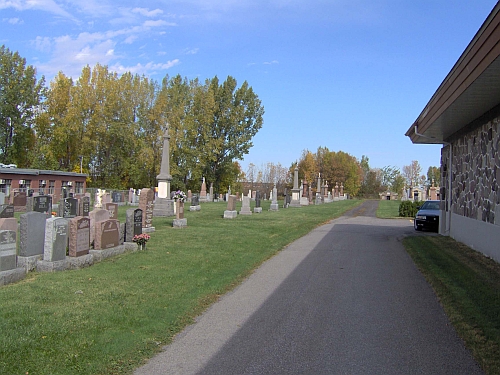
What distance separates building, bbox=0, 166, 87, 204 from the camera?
32419 mm

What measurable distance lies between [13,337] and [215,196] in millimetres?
50214

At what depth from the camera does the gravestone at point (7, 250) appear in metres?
7.32

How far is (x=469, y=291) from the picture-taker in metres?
7.52

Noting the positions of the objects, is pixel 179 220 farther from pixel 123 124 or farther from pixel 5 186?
pixel 123 124

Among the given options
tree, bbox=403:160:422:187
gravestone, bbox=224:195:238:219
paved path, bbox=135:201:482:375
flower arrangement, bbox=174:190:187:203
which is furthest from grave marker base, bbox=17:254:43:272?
tree, bbox=403:160:422:187

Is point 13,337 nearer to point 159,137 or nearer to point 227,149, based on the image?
point 159,137

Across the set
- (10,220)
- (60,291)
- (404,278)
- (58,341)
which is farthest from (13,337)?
(404,278)

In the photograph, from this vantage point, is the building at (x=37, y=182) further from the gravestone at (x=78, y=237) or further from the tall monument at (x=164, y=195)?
the gravestone at (x=78, y=237)

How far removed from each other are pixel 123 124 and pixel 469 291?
4943 centimetres

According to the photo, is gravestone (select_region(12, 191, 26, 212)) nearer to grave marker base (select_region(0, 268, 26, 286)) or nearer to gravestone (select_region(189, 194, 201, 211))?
gravestone (select_region(189, 194, 201, 211))

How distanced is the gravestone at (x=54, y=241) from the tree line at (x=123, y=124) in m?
39.5

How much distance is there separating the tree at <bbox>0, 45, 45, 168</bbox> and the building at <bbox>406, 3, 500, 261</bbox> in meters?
44.6

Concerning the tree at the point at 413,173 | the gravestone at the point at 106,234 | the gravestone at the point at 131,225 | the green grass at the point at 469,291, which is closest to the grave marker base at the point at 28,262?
the gravestone at the point at 106,234

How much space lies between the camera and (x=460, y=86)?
9.10m
